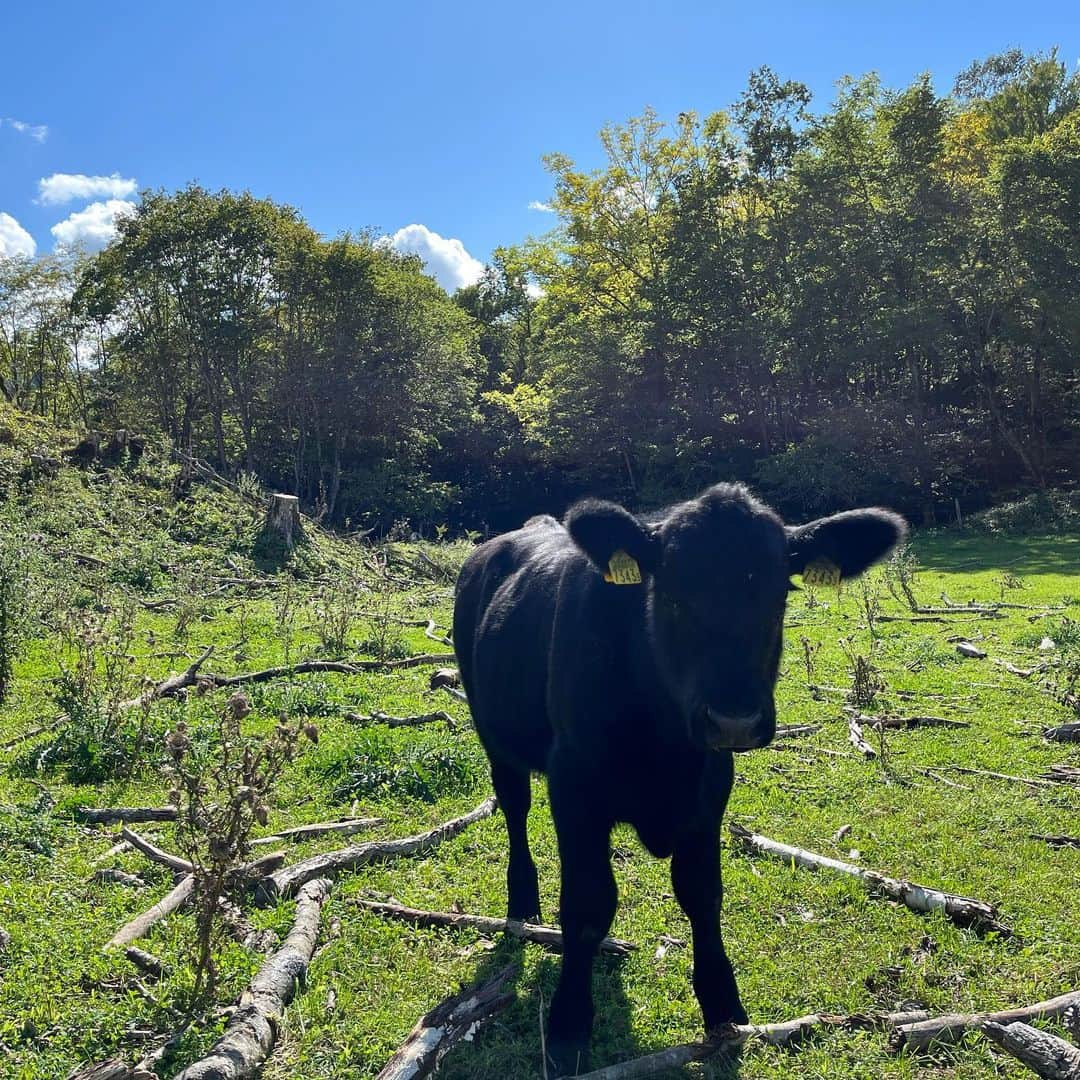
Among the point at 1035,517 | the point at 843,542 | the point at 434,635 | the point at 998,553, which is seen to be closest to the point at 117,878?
the point at 843,542

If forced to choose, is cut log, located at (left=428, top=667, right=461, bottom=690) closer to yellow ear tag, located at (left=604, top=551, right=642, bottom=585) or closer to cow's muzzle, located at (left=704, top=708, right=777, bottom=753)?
yellow ear tag, located at (left=604, top=551, right=642, bottom=585)

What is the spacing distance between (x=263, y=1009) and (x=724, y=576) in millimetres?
2704

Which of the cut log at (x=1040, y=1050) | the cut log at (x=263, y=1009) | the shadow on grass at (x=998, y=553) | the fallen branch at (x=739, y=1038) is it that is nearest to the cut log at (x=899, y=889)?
the fallen branch at (x=739, y=1038)

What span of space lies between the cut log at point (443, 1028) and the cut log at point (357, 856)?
1452mm

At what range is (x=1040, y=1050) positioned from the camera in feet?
11.3

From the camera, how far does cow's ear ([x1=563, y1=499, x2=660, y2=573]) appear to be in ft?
12.6

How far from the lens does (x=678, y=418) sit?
37.3 m

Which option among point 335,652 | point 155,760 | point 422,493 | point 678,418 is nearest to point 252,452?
point 422,493

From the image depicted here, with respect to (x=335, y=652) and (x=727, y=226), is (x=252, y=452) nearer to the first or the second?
(x=727, y=226)

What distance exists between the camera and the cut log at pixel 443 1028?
137 inches

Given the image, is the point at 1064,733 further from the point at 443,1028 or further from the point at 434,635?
the point at 434,635

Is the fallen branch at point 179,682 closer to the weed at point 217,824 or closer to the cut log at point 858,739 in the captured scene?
the weed at point 217,824

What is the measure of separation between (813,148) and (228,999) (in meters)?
39.1

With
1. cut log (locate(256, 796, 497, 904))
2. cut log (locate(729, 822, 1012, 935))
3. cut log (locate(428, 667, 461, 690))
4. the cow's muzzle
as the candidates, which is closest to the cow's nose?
the cow's muzzle
